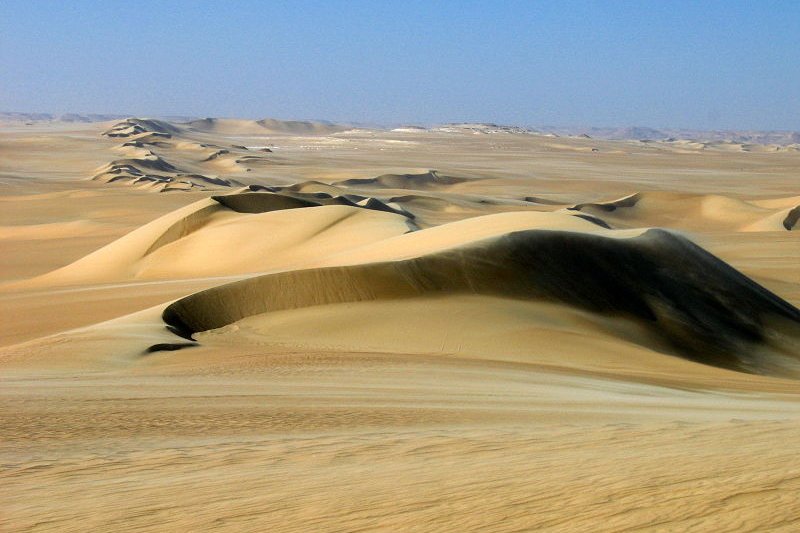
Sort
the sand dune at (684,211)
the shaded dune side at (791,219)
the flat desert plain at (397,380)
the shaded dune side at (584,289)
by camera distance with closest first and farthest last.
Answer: the flat desert plain at (397,380), the shaded dune side at (584,289), the shaded dune side at (791,219), the sand dune at (684,211)

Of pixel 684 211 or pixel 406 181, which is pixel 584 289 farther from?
pixel 406 181

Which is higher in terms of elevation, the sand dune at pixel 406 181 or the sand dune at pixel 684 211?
the sand dune at pixel 406 181

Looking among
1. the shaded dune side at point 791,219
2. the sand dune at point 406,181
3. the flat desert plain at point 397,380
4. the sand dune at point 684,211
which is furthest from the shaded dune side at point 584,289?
the sand dune at point 406,181

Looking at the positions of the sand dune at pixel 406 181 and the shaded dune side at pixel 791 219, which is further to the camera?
the sand dune at pixel 406 181

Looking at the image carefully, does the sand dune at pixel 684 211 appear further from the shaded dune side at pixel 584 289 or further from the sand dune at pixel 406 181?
the shaded dune side at pixel 584 289

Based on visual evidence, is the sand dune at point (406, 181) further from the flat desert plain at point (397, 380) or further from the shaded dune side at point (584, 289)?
the shaded dune side at point (584, 289)

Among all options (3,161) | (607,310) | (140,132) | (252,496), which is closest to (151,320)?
(607,310)

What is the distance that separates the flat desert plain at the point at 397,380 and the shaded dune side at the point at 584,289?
48mm

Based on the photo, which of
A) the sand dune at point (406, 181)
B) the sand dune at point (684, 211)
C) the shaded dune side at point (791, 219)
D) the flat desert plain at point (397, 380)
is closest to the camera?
the flat desert plain at point (397, 380)

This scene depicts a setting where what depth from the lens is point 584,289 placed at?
15523mm

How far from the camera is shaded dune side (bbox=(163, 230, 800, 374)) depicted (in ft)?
45.6

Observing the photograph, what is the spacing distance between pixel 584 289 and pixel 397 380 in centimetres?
680

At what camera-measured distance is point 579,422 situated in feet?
23.6

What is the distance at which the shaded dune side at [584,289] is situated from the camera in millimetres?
13891
